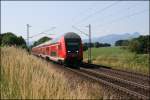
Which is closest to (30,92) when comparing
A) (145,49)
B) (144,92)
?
(144,92)

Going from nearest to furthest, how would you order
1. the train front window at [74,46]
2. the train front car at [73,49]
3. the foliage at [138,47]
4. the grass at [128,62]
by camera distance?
the grass at [128,62] < the train front car at [73,49] < the train front window at [74,46] < the foliage at [138,47]

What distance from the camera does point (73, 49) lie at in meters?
33.2

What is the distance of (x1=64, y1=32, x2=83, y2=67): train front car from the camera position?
32688mm

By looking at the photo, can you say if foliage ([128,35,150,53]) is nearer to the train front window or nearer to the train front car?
the train front car

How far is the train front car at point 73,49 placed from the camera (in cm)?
3269

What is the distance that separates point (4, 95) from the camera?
701 cm

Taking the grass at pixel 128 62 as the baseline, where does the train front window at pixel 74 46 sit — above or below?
above

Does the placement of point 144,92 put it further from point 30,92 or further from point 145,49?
point 145,49

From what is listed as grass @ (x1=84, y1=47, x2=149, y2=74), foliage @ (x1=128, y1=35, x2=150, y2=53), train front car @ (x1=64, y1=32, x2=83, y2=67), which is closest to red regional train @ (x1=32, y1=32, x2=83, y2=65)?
train front car @ (x1=64, y1=32, x2=83, y2=67)

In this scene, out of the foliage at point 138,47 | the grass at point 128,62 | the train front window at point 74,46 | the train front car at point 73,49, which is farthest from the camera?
the foliage at point 138,47

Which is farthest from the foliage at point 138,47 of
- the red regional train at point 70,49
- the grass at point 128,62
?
the red regional train at point 70,49

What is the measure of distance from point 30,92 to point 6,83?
206cm

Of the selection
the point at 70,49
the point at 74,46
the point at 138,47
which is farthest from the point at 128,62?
the point at 138,47

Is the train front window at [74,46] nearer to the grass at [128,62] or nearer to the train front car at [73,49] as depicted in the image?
the train front car at [73,49]
